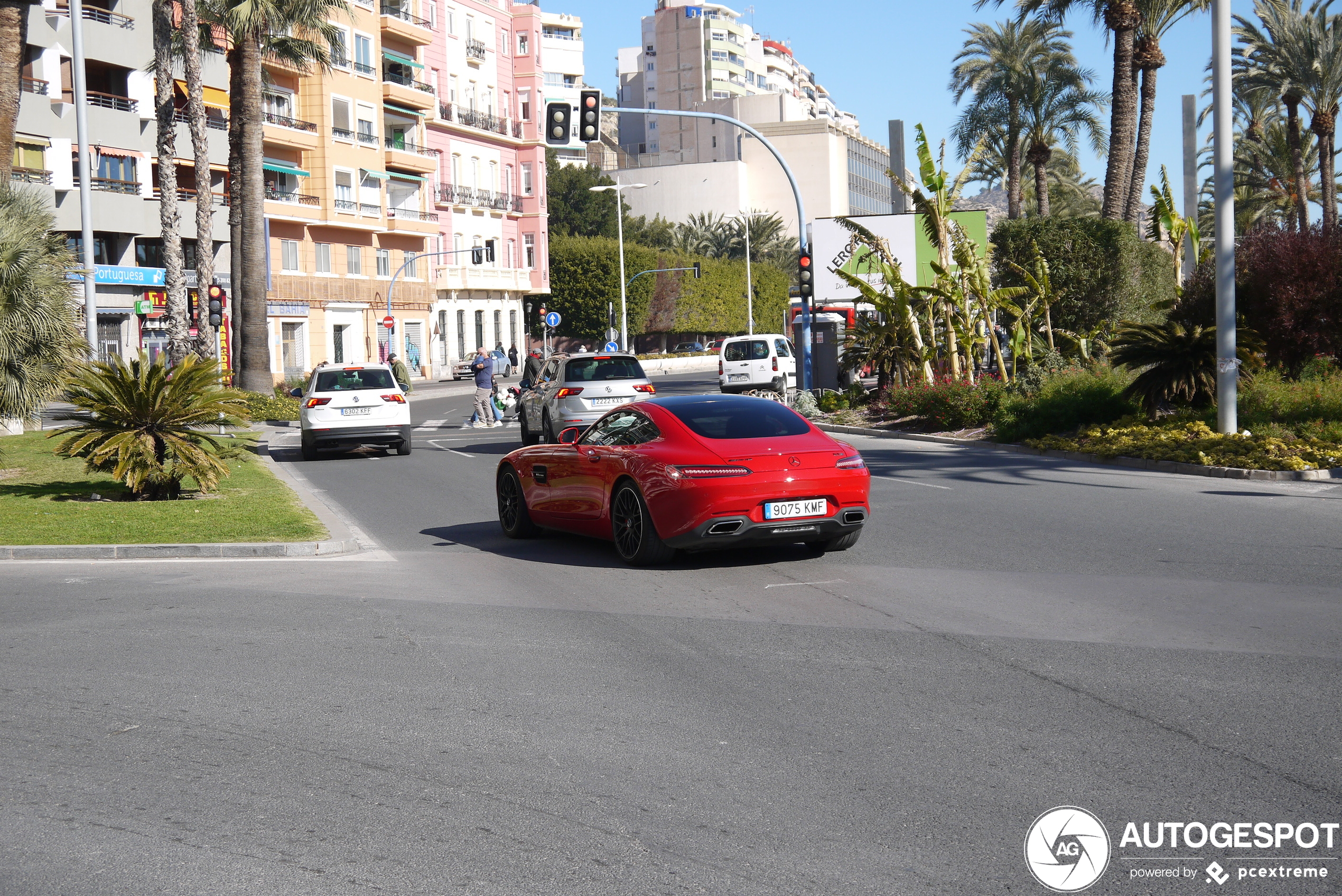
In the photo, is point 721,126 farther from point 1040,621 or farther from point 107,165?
point 1040,621

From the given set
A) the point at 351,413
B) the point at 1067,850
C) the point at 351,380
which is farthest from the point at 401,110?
the point at 1067,850

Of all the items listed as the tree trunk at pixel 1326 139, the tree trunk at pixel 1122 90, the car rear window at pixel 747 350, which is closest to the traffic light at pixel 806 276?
the car rear window at pixel 747 350

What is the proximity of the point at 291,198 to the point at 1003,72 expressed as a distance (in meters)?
32.5

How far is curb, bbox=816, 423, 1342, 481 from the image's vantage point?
55.0 ft

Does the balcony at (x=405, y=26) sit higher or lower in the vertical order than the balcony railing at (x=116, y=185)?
higher

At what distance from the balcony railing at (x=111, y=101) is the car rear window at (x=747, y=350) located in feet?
87.6

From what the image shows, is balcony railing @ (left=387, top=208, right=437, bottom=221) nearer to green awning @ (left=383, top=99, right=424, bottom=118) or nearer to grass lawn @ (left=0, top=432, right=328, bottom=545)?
green awning @ (left=383, top=99, right=424, bottom=118)

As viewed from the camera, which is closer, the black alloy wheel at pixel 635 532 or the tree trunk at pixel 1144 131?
the black alloy wheel at pixel 635 532

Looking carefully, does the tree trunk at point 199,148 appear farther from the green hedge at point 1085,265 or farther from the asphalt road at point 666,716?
the asphalt road at point 666,716

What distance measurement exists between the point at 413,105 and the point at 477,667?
225 ft

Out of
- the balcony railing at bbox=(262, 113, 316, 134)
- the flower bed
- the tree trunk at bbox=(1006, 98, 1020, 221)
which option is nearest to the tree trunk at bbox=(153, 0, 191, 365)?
the flower bed

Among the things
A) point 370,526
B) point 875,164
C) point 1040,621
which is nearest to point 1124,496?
A: point 1040,621

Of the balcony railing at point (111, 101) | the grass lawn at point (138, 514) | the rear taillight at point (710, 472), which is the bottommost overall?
the grass lawn at point (138, 514)

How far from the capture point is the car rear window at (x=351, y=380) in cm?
2573
